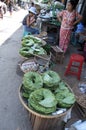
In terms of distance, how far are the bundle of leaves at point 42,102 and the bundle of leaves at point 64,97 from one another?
5.3 inches

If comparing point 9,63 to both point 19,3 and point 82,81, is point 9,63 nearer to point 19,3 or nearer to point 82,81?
point 82,81

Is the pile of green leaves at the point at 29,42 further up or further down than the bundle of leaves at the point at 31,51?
further up

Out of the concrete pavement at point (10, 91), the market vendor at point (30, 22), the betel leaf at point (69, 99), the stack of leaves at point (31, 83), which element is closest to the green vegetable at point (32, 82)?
the stack of leaves at point (31, 83)

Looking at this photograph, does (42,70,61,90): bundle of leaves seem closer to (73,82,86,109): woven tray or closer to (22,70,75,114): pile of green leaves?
(22,70,75,114): pile of green leaves

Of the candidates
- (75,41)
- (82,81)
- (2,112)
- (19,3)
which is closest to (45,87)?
(2,112)

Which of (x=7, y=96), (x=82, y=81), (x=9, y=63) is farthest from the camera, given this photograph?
Answer: (x=9, y=63)

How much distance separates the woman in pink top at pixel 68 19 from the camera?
16.4ft

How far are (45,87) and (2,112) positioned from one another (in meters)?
0.89

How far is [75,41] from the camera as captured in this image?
6.70 metres

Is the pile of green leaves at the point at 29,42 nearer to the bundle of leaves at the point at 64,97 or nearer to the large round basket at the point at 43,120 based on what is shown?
the bundle of leaves at the point at 64,97

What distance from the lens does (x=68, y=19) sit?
17.0 feet

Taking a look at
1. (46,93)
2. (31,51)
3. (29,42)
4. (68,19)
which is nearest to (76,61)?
(31,51)

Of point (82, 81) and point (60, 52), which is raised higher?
point (60, 52)

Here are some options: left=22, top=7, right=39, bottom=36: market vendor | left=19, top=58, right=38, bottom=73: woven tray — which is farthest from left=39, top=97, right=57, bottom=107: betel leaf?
left=22, top=7, right=39, bottom=36: market vendor
